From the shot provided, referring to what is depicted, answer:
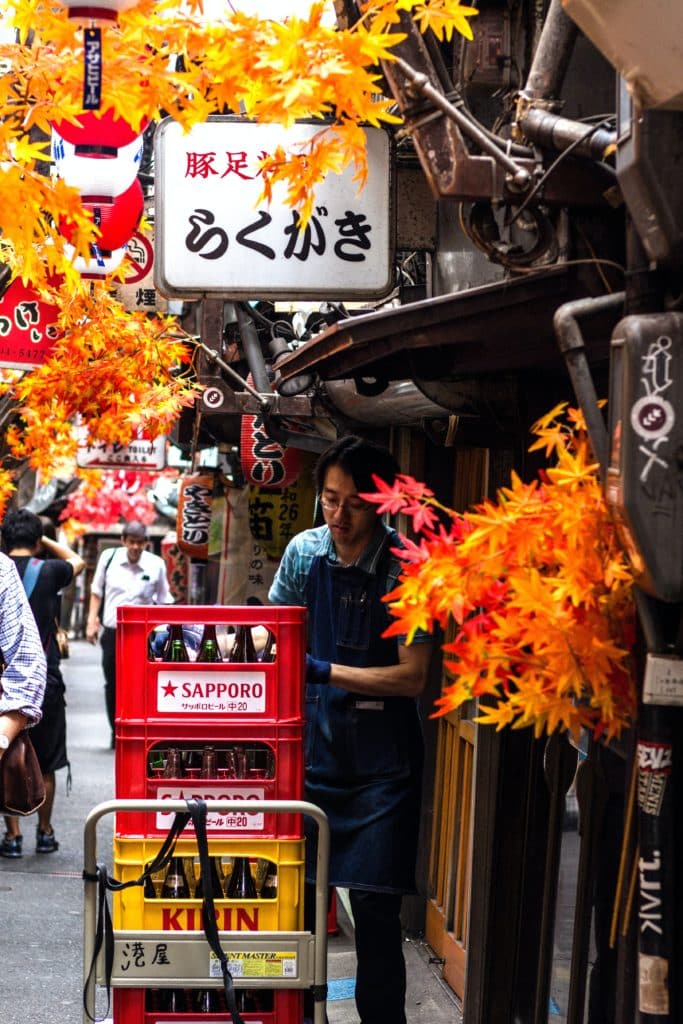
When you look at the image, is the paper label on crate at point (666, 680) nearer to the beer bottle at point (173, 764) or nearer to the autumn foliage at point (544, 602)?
the autumn foliage at point (544, 602)

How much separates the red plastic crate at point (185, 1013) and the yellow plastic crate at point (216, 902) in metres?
0.24

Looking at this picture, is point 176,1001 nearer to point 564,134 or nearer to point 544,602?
point 544,602

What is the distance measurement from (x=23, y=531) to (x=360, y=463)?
5.62 m

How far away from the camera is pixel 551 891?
18.0 feet

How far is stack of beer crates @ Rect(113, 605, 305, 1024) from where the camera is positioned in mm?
5250

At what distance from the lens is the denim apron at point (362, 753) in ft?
19.4

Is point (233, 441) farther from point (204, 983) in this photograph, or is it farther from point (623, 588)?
point (623, 588)

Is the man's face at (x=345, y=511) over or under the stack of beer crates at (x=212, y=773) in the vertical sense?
over

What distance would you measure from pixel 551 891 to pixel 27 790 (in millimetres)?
2634

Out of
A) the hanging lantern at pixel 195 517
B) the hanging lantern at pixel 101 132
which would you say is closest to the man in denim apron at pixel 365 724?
the hanging lantern at pixel 101 132

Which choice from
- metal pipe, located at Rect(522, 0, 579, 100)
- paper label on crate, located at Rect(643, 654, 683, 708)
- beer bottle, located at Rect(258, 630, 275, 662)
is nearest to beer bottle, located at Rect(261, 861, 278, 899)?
beer bottle, located at Rect(258, 630, 275, 662)

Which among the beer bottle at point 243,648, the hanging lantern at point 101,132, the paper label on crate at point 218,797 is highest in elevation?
the hanging lantern at point 101,132

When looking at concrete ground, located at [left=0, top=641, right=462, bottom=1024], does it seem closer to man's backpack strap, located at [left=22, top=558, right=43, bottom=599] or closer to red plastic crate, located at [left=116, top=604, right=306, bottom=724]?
red plastic crate, located at [left=116, top=604, right=306, bottom=724]

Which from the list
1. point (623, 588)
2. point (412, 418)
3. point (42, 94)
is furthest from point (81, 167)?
point (623, 588)
